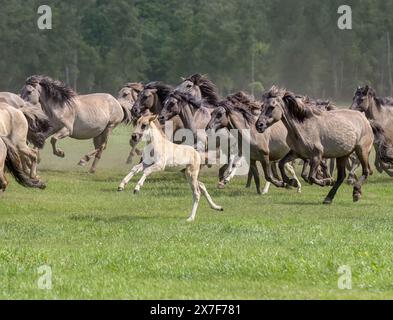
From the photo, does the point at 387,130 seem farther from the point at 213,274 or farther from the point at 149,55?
the point at 149,55

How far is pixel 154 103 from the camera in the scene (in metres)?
25.2

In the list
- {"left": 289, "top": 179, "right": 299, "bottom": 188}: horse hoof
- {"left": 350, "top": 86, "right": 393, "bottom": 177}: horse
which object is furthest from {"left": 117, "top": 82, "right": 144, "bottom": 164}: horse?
{"left": 289, "top": 179, "right": 299, "bottom": 188}: horse hoof

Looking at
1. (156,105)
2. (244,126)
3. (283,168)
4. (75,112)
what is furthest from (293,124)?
(75,112)

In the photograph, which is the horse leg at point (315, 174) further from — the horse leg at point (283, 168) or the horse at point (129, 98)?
the horse at point (129, 98)

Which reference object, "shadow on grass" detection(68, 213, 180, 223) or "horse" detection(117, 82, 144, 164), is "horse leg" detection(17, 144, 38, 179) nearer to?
"shadow on grass" detection(68, 213, 180, 223)

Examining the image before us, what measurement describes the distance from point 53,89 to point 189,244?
44.4 ft

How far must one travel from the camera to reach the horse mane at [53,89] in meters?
26.4

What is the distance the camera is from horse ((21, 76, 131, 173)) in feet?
86.9

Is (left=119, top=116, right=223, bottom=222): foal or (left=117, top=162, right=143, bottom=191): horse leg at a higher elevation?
(left=119, top=116, right=223, bottom=222): foal

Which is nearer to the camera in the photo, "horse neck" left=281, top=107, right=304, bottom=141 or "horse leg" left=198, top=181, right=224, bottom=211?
"horse leg" left=198, top=181, right=224, bottom=211

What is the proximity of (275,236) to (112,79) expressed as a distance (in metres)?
73.5

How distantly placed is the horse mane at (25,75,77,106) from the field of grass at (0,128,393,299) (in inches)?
181

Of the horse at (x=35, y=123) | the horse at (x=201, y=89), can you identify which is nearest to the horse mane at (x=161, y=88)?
the horse at (x=201, y=89)

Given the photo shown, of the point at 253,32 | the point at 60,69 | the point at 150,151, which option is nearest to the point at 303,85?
the point at 253,32
